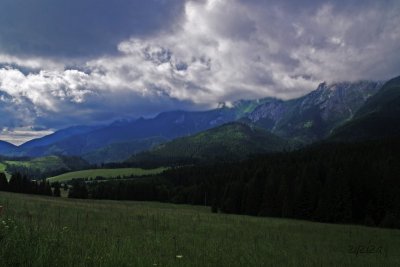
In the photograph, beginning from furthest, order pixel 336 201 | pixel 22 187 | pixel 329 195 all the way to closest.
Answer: pixel 22 187 < pixel 329 195 < pixel 336 201

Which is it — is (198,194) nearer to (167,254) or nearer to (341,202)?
(341,202)

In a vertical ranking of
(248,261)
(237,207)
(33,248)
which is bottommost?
(237,207)

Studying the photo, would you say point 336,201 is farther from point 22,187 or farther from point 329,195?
point 22,187

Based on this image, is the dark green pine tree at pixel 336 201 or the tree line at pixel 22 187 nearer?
the dark green pine tree at pixel 336 201

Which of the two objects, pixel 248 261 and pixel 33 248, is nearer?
pixel 33 248

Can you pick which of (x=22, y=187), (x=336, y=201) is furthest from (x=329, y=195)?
(x=22, y=187)

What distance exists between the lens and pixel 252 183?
101m

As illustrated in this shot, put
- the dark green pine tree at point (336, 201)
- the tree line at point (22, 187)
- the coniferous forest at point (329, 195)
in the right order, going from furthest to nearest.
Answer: the tree line at point (22, 187) → the coniferous forest at point (329, 195) → the dark green pine tree at point (336, 201)

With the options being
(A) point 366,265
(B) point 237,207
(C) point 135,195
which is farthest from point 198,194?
(A) point 366,265

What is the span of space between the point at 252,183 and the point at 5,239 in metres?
94.5

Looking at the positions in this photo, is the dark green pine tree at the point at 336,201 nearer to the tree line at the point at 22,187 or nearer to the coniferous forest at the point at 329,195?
the coniferous forest at the point at 329,195

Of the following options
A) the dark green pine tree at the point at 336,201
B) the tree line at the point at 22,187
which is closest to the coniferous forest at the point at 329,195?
the dark green pine tree at the point at 336,201

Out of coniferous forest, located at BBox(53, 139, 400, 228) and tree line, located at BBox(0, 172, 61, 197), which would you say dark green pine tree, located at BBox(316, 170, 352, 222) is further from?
tree line, located at BBox(0, 172, 61, 197)

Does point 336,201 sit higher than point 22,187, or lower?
lower
